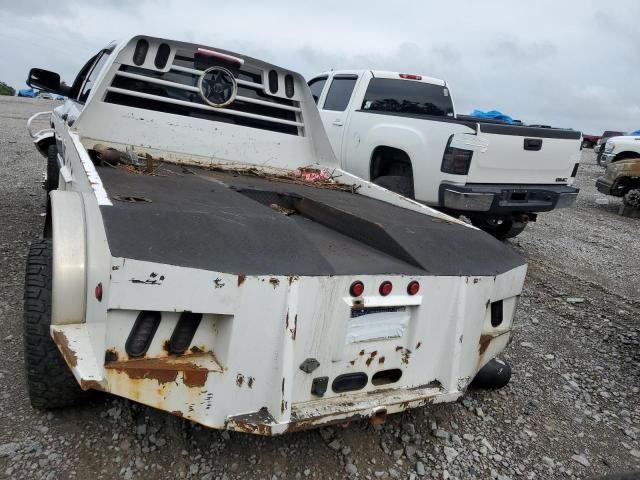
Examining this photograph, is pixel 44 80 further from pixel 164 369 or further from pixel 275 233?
pixel 164 369

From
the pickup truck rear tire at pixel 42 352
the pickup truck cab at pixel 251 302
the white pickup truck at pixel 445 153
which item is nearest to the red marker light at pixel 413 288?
the pickup truck cab at pixel 251 302

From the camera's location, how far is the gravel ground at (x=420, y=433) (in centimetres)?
249

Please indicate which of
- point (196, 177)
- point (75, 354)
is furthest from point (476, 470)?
point (196, 177)

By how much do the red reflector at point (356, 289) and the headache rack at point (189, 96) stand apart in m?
2.80

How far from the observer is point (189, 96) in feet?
14.8

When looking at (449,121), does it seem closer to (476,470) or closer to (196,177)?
(196,177)

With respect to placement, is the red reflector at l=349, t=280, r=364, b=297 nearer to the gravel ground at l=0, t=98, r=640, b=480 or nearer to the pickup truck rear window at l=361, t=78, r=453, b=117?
the gravel ground at l=0, t=98, r=640, b=480

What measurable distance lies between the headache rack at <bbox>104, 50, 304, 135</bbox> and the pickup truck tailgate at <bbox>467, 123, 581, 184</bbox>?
2146 mm

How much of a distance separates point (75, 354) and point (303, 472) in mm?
1172

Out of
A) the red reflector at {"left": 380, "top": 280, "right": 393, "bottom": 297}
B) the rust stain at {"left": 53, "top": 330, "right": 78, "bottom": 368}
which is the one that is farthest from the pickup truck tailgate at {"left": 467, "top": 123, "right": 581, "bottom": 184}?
the rust stain at {"left": 53, "top": 330, "right": 78, "bottom": 368}

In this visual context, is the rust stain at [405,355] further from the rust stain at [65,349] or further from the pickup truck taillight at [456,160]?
the pickup truck taillight at [456,160]

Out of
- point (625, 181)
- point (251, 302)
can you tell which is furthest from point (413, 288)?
point (625, 181)

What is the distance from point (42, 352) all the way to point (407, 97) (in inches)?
237

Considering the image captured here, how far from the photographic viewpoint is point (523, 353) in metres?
4.09
